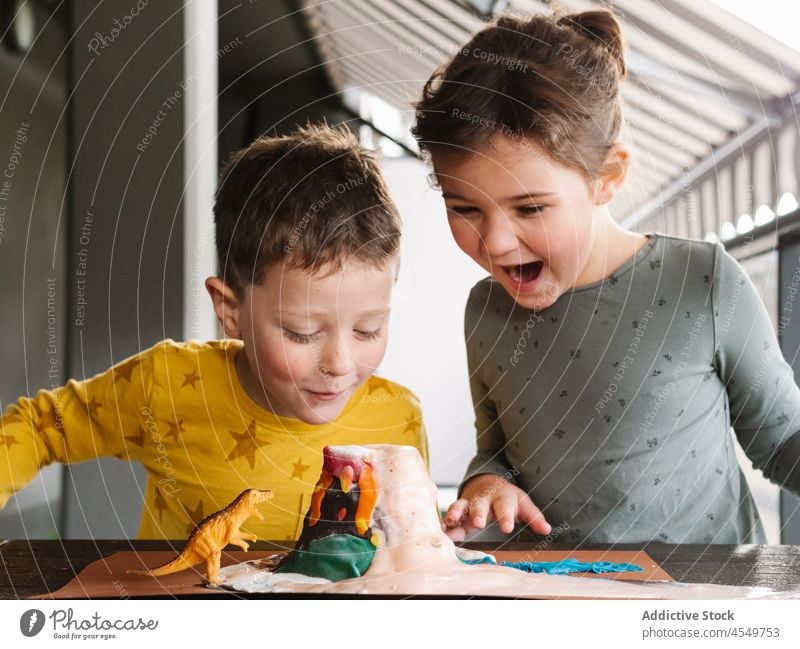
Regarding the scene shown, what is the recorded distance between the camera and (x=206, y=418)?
2.34ft

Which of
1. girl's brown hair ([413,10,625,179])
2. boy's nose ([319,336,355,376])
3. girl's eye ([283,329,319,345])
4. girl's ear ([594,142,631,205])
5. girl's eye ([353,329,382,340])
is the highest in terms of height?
girl's brown hair ([413,10,625,179])

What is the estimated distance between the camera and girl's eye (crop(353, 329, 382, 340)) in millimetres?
680

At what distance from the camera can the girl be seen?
0.67m

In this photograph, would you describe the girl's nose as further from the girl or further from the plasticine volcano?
the plasticine volcano

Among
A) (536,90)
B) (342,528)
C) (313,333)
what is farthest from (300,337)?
(536,90)

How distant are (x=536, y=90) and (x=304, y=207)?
0.62 feet

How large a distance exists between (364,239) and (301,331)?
0.08m

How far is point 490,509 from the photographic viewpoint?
699 millimetres

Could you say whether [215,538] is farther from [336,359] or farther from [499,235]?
[499,235]

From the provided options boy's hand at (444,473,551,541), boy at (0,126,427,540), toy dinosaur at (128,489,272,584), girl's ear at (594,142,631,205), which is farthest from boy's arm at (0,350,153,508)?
girl's ear at (594,142,631,205)

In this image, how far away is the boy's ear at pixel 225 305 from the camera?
694 millimetres

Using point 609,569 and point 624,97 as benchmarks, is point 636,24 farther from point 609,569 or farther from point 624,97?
point 609,569

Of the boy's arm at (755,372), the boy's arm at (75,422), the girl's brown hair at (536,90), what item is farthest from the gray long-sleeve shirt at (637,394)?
the boy's arm at (75,422)

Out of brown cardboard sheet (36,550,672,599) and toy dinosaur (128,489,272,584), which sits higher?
toy dinosaur (128,489,272,584)
